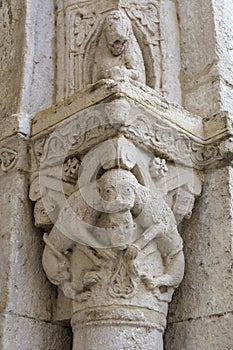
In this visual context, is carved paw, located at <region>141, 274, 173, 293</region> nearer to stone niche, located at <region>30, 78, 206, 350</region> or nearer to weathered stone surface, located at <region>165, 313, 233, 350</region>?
stone niche, located at <region>30, 78, 206, 350</region>

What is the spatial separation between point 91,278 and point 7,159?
0.61m

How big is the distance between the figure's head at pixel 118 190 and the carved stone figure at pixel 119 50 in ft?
1.73

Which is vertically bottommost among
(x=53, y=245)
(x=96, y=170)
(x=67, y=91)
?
(x=53, y=245)

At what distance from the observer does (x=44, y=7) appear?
104 inches

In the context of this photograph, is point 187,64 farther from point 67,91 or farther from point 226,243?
point 226,243

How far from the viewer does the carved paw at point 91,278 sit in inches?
76.9

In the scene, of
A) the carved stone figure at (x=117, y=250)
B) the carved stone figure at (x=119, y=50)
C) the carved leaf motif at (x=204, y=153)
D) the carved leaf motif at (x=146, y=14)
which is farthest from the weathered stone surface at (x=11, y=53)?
the carved leaf motif at (x=204, y=153)

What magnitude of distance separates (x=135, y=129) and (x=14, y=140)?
50cm

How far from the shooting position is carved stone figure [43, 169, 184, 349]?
6.36ft

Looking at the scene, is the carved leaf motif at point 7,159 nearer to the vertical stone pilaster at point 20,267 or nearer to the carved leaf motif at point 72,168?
the vertical stone pilaster at point 20,267

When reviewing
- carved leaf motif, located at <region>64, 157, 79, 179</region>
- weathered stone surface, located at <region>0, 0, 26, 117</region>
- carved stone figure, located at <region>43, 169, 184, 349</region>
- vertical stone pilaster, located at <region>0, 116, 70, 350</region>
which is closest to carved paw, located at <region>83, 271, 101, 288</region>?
carved stone figure, located at <region>43, 169, 184, 349</region>

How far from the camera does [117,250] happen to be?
196 centimetres

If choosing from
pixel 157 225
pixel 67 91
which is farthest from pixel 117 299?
pixel 67 91

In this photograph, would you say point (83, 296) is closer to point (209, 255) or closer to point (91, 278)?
point (91, 278)
